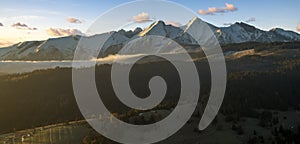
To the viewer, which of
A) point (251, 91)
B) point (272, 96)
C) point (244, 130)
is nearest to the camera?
point (244, 130)

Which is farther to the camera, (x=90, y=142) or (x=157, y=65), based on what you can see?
(x=157, y=65)

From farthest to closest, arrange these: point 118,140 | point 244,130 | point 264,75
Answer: point 264,75, point 244,130, point 118,140

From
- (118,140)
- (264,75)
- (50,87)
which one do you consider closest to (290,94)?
(264,75)

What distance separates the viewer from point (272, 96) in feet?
153

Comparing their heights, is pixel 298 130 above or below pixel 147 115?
below

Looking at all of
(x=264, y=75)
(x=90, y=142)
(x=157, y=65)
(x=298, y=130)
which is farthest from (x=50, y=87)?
(x=298, y=130)

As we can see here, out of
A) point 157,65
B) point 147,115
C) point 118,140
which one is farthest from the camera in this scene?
point 157,65

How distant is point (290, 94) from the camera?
163 ft

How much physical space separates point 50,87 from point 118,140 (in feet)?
148

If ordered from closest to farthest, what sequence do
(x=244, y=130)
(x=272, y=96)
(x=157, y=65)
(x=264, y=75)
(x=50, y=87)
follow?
(x=244, y=130) < (x=272, y=96) < (x=264, y=75) < (x=50, y=87) < (x=157, y=65)

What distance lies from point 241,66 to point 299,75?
31.7 meters

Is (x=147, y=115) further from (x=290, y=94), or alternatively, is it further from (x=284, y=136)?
(x=290, y=94)

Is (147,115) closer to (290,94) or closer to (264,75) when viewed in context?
(290,94)

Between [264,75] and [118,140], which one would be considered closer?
[118,140]
